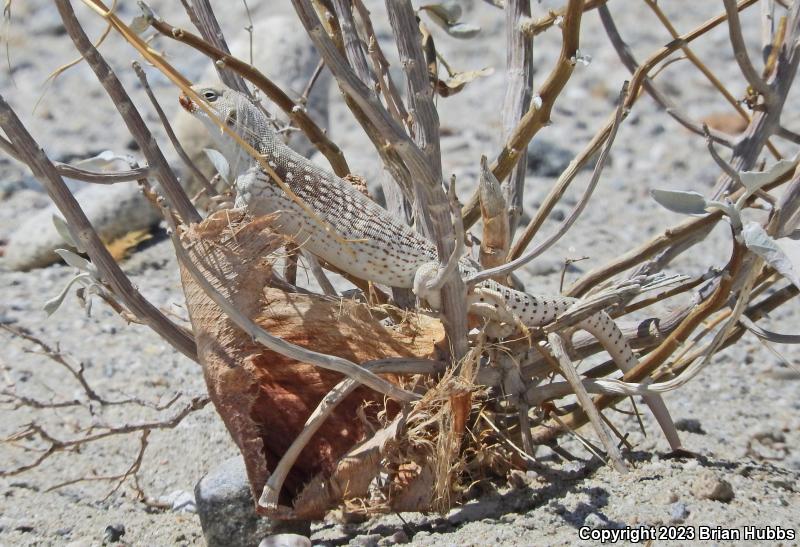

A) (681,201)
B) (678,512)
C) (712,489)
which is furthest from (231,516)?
(681,201)

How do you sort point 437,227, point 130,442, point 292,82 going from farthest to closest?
point 292,82 → point 130,442 → point 437,227

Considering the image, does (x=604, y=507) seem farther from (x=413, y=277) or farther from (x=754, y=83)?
(x=754, y=83)

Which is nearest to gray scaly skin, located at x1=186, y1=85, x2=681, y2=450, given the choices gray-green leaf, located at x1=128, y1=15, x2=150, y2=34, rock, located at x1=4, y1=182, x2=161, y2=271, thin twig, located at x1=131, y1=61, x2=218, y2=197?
thin twig, located at x1=131, y1=61, x2=218, y2=197

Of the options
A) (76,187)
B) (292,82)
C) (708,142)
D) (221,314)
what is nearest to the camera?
(221,314)

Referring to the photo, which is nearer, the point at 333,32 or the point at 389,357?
the point at 389,357

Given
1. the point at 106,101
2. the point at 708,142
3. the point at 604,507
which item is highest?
the point at 106,101

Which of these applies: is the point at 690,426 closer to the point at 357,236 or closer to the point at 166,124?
the point at 357,236

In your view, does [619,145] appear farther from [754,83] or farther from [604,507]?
[604,507]

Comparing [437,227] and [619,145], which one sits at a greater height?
[619,145]

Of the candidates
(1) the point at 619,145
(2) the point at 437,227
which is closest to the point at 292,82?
(1) the point at 619,145
